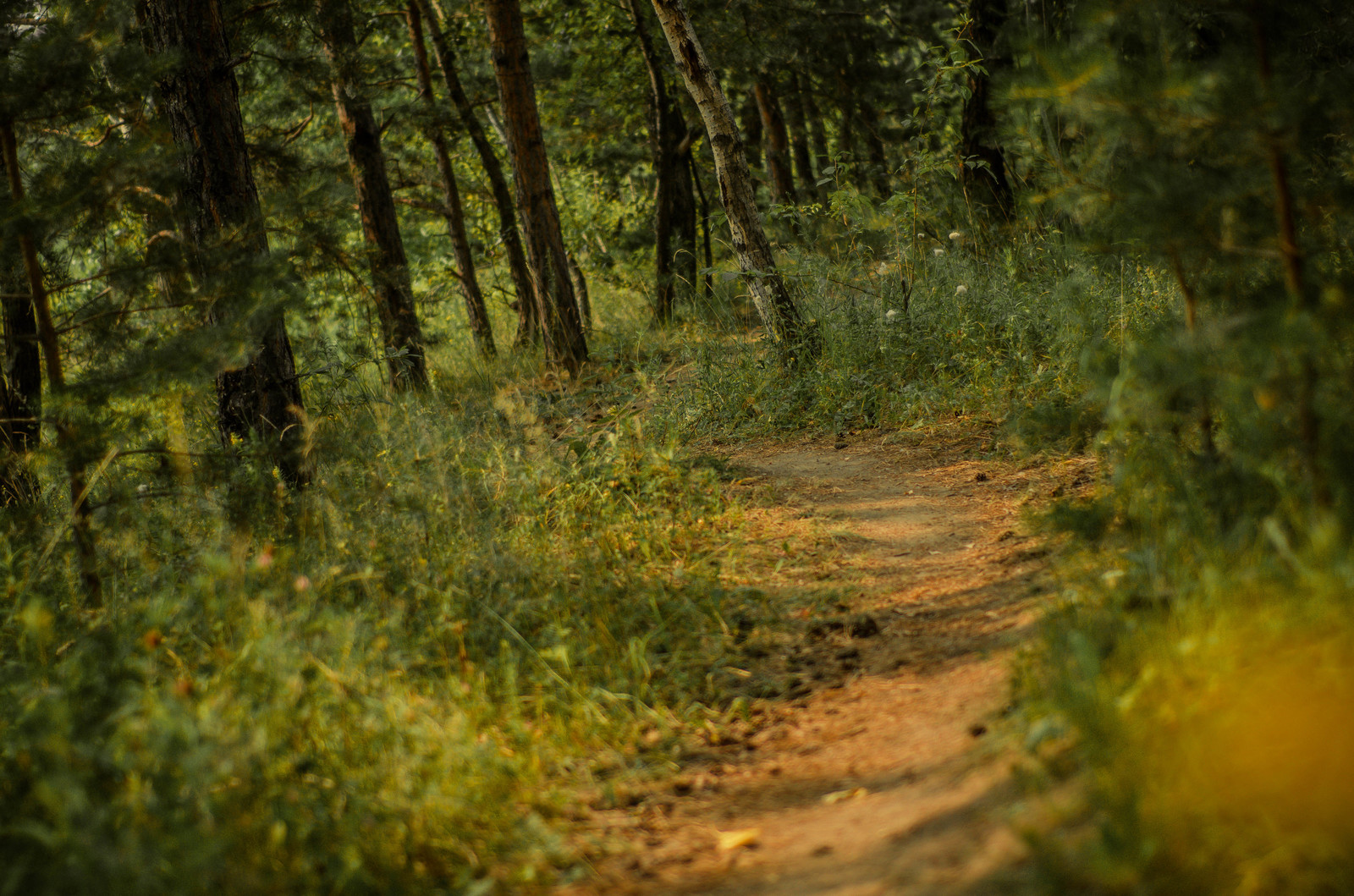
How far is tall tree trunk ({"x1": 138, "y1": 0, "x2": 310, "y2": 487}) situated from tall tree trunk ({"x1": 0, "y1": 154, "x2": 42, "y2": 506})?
0.96m

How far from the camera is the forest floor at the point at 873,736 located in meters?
2.02

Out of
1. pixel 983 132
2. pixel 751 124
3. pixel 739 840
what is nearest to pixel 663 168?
pixel 983 132

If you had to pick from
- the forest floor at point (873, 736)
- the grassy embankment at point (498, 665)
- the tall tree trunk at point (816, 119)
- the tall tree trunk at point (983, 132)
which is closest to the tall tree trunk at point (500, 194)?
the tall tree trunk at point (983, 132)

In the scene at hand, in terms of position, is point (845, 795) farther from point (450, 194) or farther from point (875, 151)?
point (875, 151)

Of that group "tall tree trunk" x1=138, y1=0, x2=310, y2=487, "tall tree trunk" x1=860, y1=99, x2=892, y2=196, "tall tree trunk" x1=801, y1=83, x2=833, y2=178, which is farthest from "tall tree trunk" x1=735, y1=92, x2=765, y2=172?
"tall tree trunk" x1=138, y1=0, x2=310, y2=487

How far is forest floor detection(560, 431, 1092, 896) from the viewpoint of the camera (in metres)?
2.02

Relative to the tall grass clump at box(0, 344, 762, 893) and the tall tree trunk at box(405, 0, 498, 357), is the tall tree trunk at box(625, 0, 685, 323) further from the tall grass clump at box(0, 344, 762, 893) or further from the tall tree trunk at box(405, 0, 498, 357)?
the tall grass clump at box(0, 344, 762, 893)

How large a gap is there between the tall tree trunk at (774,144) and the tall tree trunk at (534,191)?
524cm

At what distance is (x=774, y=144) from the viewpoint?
1532 cm

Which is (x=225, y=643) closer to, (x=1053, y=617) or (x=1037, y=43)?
(x=1053, y=617)

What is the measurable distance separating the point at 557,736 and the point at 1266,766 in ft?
5.79

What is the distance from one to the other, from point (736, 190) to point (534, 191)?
9.00 ft

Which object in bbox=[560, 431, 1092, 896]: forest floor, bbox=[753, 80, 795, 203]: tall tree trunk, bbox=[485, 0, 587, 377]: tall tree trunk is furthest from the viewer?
bbox=[753, 80, 795, 203]: tall tree trunk

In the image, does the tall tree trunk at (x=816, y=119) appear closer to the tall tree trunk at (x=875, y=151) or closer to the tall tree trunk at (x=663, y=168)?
the tall tree trunk at (x=875, y=151)
